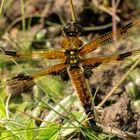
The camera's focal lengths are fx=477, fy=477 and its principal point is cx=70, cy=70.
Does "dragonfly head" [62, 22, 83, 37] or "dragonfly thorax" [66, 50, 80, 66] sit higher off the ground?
"dragonfly head" [62, 22, 83, 37]

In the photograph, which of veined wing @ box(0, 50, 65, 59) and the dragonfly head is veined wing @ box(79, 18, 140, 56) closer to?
the dragonfly head

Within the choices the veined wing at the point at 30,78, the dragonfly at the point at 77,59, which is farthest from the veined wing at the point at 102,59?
the veined wing at the point at 30,78

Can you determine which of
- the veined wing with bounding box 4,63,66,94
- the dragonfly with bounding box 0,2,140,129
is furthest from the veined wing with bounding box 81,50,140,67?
the veined wing with bounding box 4,63,66,94

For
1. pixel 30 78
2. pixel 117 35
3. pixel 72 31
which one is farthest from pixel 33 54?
pixel 117 35

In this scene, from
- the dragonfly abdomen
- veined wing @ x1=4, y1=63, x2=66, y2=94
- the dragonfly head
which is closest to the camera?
the dragonfly abdomen

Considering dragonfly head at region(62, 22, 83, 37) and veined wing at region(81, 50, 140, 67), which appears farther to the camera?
dragonfly head at region(62, 22, 83, 37)

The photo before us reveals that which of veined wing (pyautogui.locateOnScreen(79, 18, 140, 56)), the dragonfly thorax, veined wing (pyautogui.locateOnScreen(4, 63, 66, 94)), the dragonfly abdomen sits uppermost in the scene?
veined wing (pyautogui.locateOnScreen(79, 18, 140, 56))

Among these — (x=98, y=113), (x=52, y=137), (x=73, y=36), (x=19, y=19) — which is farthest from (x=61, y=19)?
(x=52, y=137)

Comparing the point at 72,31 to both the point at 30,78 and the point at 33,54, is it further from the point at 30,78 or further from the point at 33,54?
the point at 30,78

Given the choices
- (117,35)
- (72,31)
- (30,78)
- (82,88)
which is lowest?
(82,88)
